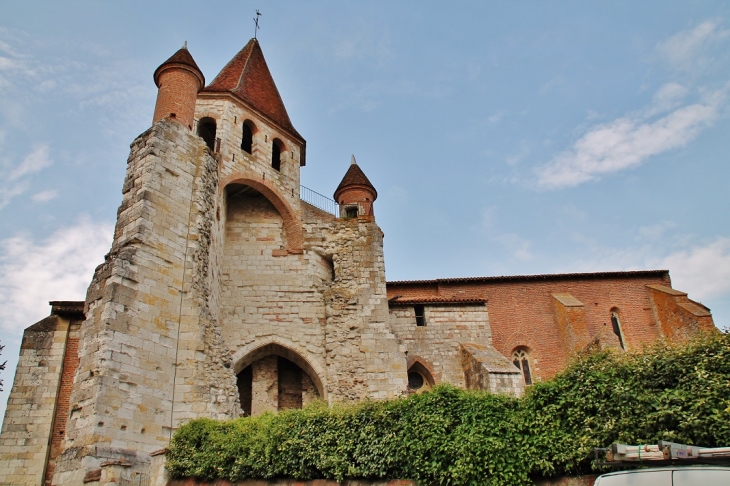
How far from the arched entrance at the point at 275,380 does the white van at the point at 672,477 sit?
11810mm

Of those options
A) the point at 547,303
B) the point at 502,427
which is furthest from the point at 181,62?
the point at 547,303

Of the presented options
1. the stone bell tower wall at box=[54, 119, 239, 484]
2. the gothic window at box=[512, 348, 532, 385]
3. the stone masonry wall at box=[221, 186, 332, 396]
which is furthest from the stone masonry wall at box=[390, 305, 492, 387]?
the stone bell tower wall at box=[54, 119, 239, 484]

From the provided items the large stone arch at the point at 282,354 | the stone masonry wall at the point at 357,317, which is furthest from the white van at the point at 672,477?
the large stone arch at the point at 282,354

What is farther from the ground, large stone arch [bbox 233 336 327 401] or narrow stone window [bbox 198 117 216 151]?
narrow stone window [bbox 198 117 216 151]

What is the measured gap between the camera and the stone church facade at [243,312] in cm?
1244

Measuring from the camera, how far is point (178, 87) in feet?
57.1

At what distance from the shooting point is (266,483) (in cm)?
1021

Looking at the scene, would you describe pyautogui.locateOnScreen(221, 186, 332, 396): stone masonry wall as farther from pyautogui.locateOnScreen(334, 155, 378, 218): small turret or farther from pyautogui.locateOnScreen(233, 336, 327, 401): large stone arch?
pyautogui.locateOnScreen(334, 155, 378, 218): small turret

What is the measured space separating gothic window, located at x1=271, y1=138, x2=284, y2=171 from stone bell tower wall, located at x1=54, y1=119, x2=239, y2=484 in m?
5.73

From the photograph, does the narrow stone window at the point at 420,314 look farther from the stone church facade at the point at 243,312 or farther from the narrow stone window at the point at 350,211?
the narrow stone window at the point at 350,211

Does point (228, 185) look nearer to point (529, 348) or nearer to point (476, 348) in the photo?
point (476, 348)

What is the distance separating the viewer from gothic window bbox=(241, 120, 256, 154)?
21375mm

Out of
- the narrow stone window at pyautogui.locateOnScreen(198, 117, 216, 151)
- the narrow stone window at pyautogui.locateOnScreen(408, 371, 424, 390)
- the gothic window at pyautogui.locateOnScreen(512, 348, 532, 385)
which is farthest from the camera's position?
the gothic window at pyautogui.locateOnScreen(512, 348, 532, 385)

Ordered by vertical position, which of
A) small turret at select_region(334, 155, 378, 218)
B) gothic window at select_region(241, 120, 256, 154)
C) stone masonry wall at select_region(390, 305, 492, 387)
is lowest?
stone masonry wall at select_region(390, 305, 492, 387)
